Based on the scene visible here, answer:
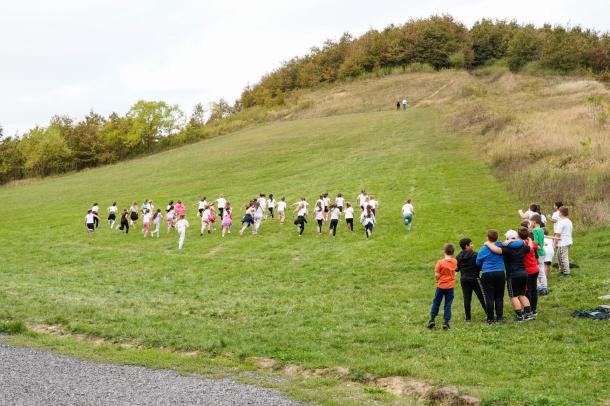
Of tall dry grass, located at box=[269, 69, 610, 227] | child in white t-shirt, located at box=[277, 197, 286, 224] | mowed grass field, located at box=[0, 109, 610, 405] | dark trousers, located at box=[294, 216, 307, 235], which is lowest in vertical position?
mowed grass field, located at box=[0, 109, 610, 405]

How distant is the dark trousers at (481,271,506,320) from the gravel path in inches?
239

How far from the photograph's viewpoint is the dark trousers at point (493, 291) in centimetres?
1355

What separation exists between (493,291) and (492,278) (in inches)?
14.6

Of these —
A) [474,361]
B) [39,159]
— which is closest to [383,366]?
[474,361]

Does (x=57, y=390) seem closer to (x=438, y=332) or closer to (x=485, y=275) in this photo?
(x=438, y=332)

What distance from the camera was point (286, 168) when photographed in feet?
163

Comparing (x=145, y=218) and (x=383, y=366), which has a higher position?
(x=145, y=218)

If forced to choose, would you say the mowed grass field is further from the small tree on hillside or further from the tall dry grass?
the small tree on hillside

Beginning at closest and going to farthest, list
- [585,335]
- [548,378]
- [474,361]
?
[548,378] → [474,361] → [585,335]

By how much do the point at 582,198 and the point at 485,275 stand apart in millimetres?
16730

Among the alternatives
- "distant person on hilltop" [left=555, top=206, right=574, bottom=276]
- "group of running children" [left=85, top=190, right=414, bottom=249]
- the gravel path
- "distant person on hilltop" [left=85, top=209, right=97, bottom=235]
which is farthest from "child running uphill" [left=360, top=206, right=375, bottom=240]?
the gravel path

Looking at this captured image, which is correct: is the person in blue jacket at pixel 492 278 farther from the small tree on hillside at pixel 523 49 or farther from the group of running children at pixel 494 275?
the small tree on hillside at pixel 523 49

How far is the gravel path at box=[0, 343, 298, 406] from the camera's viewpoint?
9.78m

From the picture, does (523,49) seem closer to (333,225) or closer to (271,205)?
(271,205)
